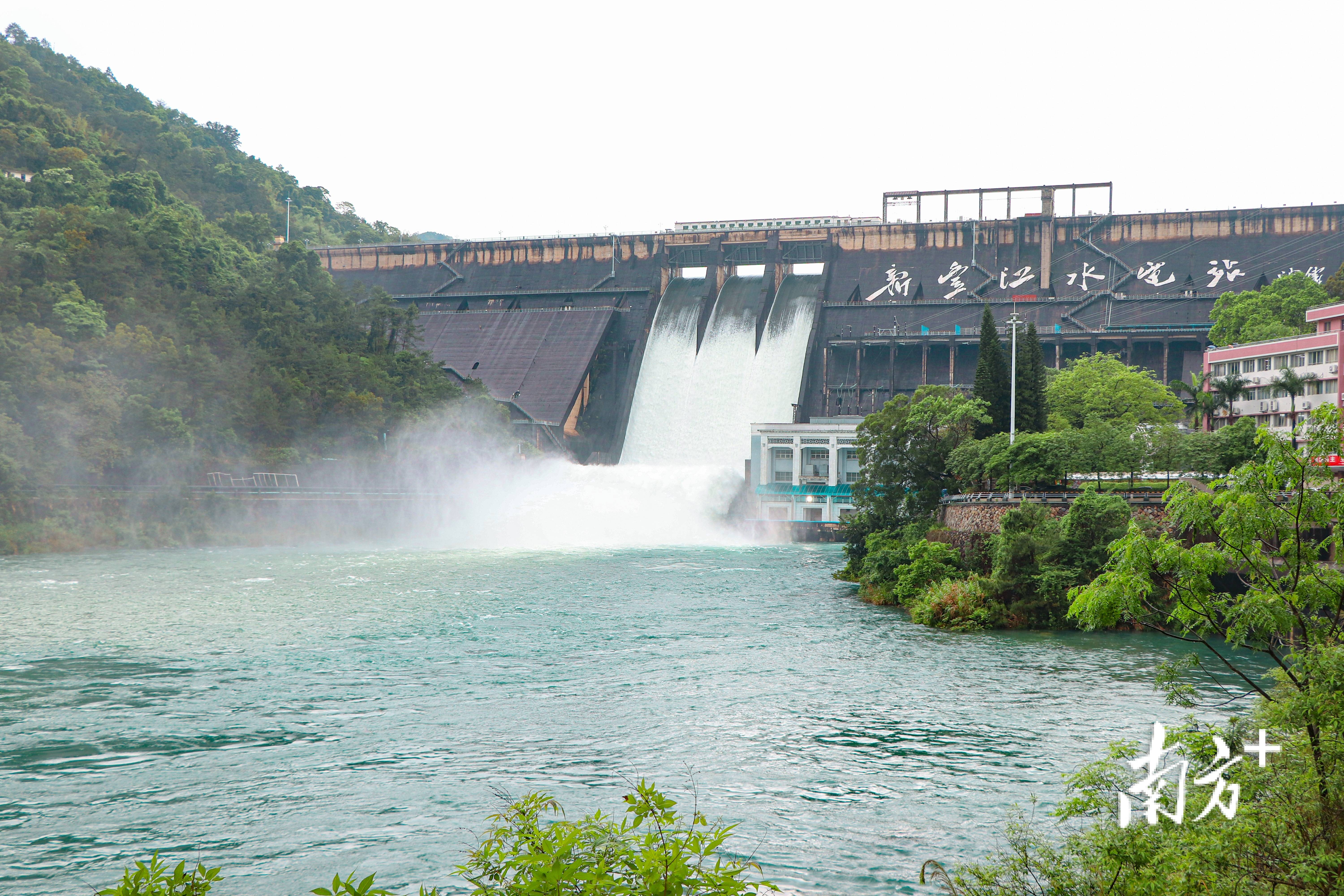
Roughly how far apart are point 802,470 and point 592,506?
13690 mm

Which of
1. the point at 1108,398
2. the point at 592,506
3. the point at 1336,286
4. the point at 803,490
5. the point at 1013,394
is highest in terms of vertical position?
the point at 1336,286

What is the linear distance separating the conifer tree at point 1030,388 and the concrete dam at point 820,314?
2967 centimetres

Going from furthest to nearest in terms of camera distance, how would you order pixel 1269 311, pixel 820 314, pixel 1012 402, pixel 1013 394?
1. pixel 820 314
2. pixel 1269 311
3. pixel 1012 402
4. pixel 1013 394

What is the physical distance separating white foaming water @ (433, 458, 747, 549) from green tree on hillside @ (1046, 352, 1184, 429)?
67.6 feet

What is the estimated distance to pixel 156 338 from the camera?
240ft

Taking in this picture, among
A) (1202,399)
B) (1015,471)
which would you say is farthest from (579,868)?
(1202,399)

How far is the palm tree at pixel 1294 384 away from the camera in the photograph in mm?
52469

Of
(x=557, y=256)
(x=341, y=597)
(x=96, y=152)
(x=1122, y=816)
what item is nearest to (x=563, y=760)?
(x=1122, y=816)

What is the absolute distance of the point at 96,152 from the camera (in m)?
94.8

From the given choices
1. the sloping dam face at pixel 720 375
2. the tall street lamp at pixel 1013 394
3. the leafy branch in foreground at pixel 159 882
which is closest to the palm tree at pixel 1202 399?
the tall street lamp at pixel 1013 394

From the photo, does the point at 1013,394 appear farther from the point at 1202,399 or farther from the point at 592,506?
the point at 592,506

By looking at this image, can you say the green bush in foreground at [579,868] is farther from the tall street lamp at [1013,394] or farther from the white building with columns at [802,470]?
the white building with columns at [802,470]

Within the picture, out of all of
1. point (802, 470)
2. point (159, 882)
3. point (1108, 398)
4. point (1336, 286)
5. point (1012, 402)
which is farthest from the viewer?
point (802, 470)

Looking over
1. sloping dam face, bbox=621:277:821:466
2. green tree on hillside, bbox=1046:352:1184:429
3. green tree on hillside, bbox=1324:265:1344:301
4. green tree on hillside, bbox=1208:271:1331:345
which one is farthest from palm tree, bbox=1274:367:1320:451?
sloping dam face, bbox=621:277:821:466
